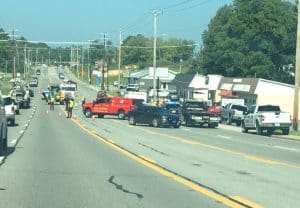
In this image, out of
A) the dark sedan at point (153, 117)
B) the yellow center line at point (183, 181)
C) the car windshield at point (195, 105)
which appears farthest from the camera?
the car windshield at point (195, 105)

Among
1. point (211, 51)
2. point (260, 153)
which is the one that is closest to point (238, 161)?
point (260, 153)

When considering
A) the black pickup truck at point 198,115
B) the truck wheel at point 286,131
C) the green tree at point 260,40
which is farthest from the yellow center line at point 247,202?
the green tree at point 260,40

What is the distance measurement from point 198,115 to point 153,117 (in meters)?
3.63

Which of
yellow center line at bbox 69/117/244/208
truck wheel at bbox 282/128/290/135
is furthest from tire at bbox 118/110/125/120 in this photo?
yellow center line at bbox 69/117/244/208

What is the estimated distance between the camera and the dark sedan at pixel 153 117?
46.8 metres

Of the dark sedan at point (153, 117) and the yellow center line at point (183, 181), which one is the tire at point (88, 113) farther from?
the yellow center line at point (183, 181)

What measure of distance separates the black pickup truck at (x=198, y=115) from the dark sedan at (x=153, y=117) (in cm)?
253

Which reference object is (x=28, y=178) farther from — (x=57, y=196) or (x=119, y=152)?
(x=119, y=152)

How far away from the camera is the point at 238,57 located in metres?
97.6

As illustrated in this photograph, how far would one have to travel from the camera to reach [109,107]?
59.8 m

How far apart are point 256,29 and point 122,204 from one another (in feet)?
289

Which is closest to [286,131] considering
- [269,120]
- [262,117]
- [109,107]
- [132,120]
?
[269,120]

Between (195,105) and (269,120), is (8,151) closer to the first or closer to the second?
(269,120)

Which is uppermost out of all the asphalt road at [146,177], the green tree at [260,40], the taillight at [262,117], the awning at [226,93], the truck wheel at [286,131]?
the green tree at [260,40]
